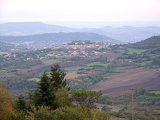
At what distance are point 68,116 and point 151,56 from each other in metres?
55.6

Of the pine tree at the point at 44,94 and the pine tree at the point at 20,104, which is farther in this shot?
the pine tree at the point at 20,104

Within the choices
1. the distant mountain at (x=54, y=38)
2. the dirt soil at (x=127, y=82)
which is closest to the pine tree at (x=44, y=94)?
the dirt soil at (x=127, y=82)

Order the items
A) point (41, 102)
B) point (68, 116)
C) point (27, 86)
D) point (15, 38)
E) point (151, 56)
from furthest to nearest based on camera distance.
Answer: point (15, 38), point (151, 56), point (27, 86), point (41, 102), point (68, 116)

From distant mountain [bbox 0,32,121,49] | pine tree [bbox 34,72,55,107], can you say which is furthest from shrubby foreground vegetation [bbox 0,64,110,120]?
distant mountain [bbox 0,32,121,49]

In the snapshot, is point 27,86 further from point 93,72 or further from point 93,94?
point 93,94

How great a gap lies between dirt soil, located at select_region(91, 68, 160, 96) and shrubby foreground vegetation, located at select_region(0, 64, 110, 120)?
977 inches

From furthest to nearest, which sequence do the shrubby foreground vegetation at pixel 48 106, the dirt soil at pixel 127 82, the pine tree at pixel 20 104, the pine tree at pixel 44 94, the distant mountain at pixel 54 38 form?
the distant mountain at pixel 54 38 < the dirt soil at pixel 127 82 < the pine tree at pixel 20 104 < the pine tree at pixel 44 94 < the shrubby foreground vegetation at pixel 48 106

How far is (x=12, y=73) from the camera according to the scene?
55531mm

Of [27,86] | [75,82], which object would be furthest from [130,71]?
[27,86]

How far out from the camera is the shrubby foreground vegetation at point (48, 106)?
12.0 metres

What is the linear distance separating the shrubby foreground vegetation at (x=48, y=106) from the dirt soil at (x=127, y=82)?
24.8 metres

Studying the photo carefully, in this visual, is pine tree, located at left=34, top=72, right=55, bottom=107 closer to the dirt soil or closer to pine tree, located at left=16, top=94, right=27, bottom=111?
pine tree, located at left=16, top=94, right=27, bottom=111

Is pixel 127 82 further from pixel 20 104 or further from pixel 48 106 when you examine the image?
pixel 48 106

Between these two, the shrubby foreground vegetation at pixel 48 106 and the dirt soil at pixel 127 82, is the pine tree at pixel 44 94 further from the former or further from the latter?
the dirt soil at pixel 127 82
